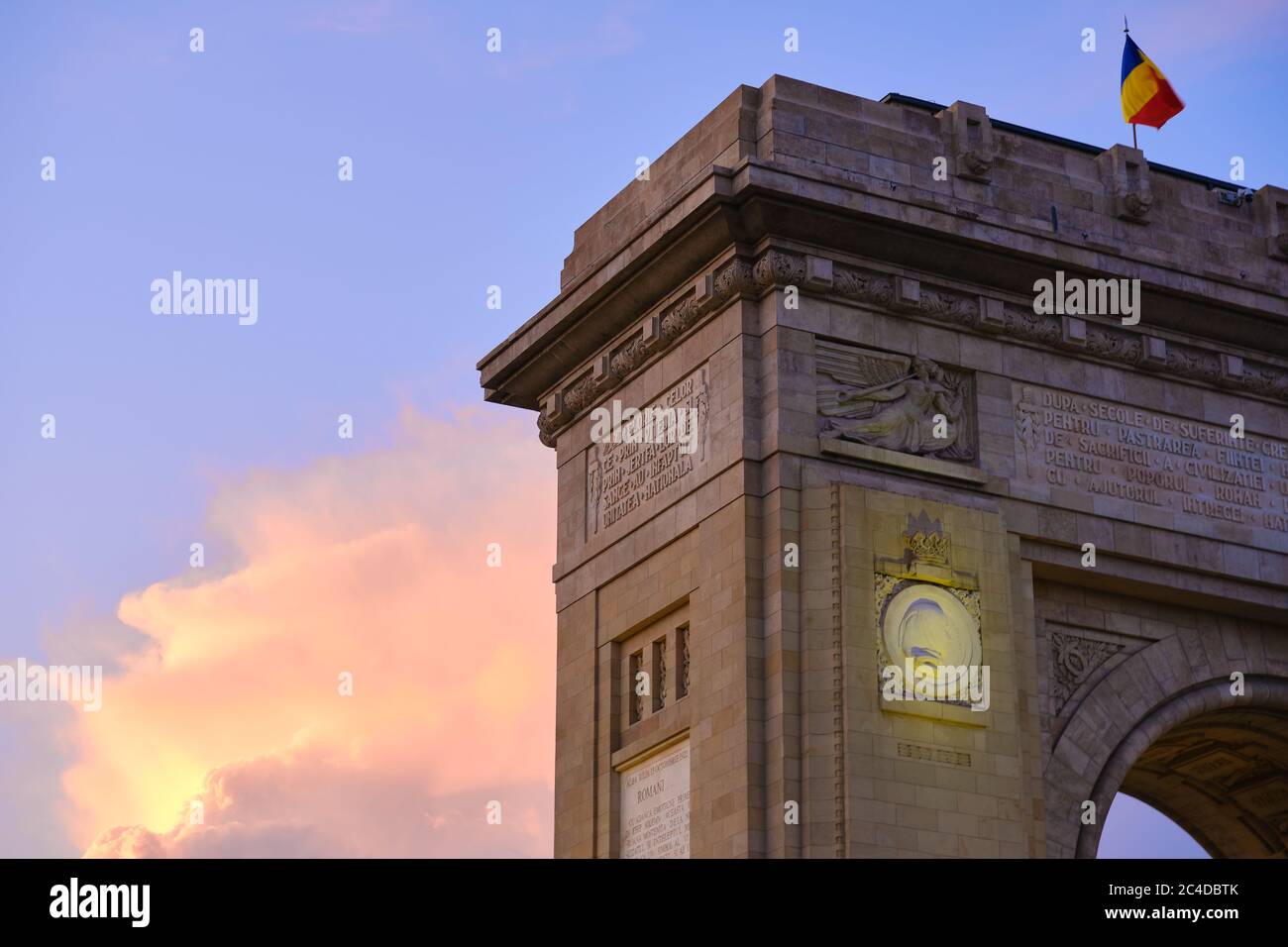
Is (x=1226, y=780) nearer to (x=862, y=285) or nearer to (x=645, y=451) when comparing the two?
(x=862, y=285)

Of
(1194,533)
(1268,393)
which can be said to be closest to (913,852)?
(1194,533)

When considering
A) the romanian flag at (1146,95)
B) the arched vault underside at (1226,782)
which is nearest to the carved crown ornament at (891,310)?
the romanian flag at (1146,95)

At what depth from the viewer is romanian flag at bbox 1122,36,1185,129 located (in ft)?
121

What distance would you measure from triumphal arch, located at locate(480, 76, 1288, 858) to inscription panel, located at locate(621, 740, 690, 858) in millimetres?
55

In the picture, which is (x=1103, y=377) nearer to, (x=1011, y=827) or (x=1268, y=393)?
(x=1268, y=393)

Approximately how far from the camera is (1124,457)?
114 ft

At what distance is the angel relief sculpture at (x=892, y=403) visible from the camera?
108 feet

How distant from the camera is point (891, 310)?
110ft
